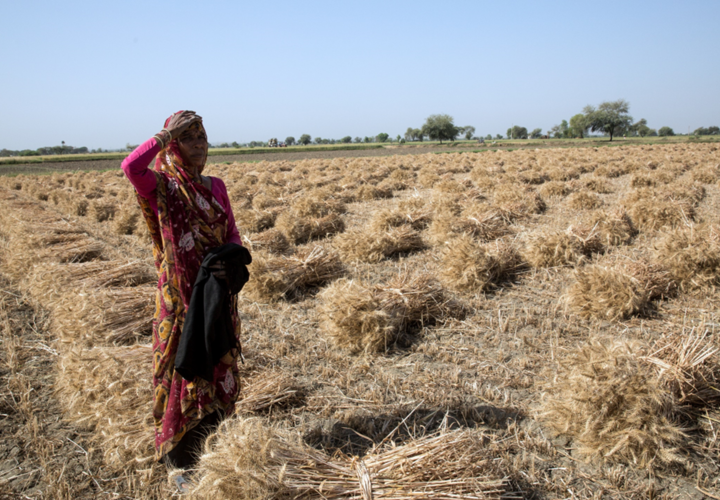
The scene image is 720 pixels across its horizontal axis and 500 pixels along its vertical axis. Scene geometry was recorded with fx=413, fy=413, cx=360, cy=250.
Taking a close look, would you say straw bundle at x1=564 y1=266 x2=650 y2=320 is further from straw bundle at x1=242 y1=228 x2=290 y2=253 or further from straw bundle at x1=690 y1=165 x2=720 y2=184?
straw bundle at x1=690 y1=165 x2=720 y2=184

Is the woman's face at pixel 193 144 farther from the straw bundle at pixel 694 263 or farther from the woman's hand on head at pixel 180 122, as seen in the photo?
the straw bundle at pixel 694 263

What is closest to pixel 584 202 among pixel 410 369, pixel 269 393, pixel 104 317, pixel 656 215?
pixel 656 215

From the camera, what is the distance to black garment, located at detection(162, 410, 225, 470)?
7.42ft

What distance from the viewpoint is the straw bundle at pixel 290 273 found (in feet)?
17.1

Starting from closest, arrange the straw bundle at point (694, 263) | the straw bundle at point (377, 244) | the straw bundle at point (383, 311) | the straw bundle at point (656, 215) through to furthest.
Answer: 1. the straw bundle at point (383, 311)
2. the straw bundle at point (694, 263)
3. the straw bundle at point (377, 244)
4. the straw bundle at point (656, 215)

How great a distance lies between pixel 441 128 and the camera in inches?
3821

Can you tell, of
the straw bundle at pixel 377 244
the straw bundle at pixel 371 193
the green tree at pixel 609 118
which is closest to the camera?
the straw bundle at pixel 377 244

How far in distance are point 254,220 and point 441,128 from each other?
3744 inches

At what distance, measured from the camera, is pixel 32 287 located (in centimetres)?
548

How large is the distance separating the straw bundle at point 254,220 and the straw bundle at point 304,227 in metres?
0.71

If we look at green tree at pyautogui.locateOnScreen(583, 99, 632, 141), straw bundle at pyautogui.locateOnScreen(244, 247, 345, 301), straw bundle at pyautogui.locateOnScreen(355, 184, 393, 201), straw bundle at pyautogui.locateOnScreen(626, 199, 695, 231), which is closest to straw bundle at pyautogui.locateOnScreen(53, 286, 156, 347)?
straw bundle at pyautogui.locateOnScreen(244, 247, 345, 301)

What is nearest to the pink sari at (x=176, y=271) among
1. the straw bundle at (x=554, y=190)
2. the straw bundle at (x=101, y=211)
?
the straw bundle at (x=101, y=211)

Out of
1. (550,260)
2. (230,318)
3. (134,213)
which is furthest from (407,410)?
(134,213)

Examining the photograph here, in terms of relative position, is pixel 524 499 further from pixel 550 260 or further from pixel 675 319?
pixel 550 260
